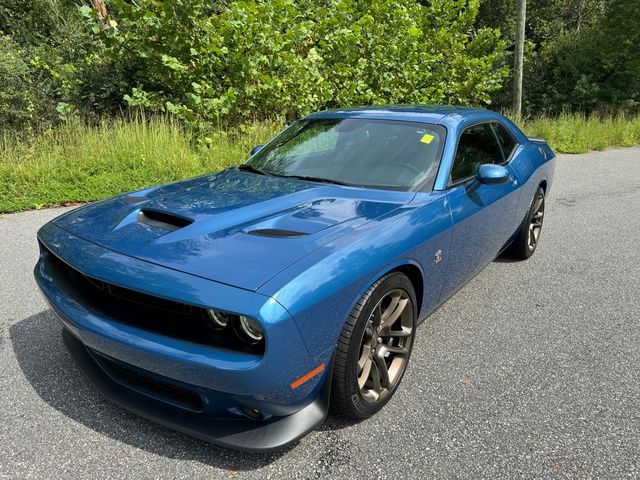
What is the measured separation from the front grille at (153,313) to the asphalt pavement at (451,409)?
56cm

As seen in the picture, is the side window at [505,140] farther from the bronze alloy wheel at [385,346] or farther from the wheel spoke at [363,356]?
the wheel spoke at [363,356]

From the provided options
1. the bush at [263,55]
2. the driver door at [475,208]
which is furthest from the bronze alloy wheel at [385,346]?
the bush at [263,55]

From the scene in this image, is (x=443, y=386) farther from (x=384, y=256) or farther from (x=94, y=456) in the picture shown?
(x=94, y=456)

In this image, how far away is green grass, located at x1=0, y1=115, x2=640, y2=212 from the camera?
6176 mm

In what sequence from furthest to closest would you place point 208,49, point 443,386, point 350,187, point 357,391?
point 208,49 → point 350,187 → point 443,386 → point 357,391

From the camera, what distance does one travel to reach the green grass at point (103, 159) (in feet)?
20.3

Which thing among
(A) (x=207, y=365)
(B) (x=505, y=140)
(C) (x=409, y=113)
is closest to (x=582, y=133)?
(B) (x=505, y=140)

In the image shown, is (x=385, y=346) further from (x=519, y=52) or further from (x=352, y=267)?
(x=519, y=52)

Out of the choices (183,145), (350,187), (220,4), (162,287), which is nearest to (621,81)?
(220,4)

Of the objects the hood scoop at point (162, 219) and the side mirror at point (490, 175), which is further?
the side mirror at point (490, 175)

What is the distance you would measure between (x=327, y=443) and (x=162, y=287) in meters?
1.02

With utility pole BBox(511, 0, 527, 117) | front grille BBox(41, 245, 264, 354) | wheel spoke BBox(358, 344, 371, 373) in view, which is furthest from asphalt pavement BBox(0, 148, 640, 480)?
utility pole BBox(511, 0, 527, 117)

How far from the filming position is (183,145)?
7.50m

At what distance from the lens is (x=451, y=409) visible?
242 cm
